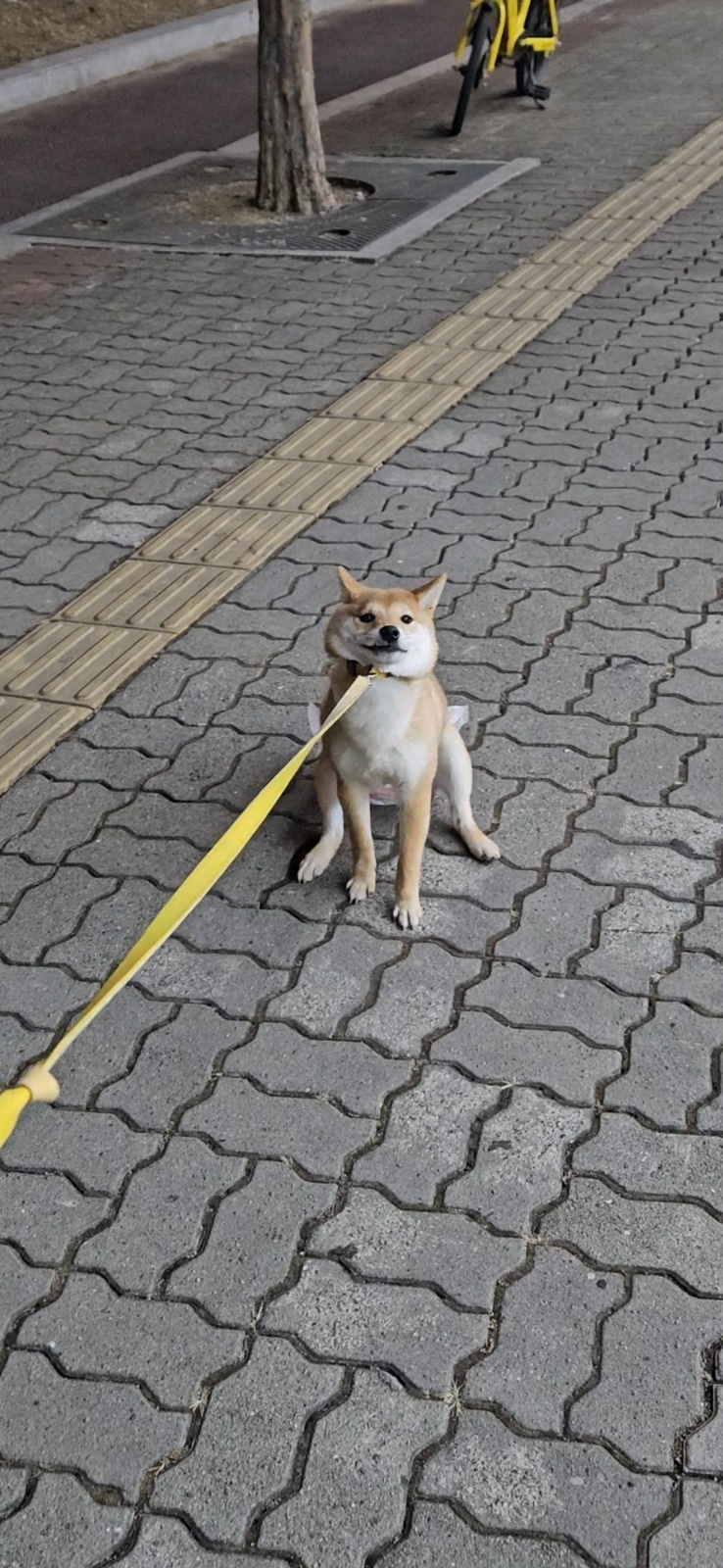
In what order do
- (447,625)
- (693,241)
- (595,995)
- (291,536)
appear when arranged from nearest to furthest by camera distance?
(595,995) → (447,625) → (291,536) → (693,241)

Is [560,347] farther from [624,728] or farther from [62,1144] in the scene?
[62,1144]

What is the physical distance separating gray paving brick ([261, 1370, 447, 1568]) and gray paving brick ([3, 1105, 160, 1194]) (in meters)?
0.78

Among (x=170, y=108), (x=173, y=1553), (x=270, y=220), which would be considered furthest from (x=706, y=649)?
(x=170, y=108)

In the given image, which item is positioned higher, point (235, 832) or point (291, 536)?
point (235, 832)

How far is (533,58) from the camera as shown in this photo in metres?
13.9

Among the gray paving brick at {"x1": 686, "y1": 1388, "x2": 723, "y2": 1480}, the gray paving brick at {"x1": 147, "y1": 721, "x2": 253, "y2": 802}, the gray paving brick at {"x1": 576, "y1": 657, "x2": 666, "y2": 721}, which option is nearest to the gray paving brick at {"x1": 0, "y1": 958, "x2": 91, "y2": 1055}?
the gray paving brick at {"x1": 147, "y1": 721, "x2": 253, "y2": 802}

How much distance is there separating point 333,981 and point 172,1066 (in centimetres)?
49

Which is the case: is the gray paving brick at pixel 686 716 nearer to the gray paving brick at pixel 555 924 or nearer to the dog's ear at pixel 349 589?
the gray paving brick at pixel 555 924

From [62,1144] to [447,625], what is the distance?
9.10 ft

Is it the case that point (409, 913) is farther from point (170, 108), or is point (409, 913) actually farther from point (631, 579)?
point (170, 108)

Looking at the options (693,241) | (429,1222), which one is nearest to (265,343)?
(693,241)

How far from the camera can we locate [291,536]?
6.52 metres

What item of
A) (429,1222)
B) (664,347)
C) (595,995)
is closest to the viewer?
(429,1222)

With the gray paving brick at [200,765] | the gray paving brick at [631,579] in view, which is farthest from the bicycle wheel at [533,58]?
the gray paving brick at [200,765]
